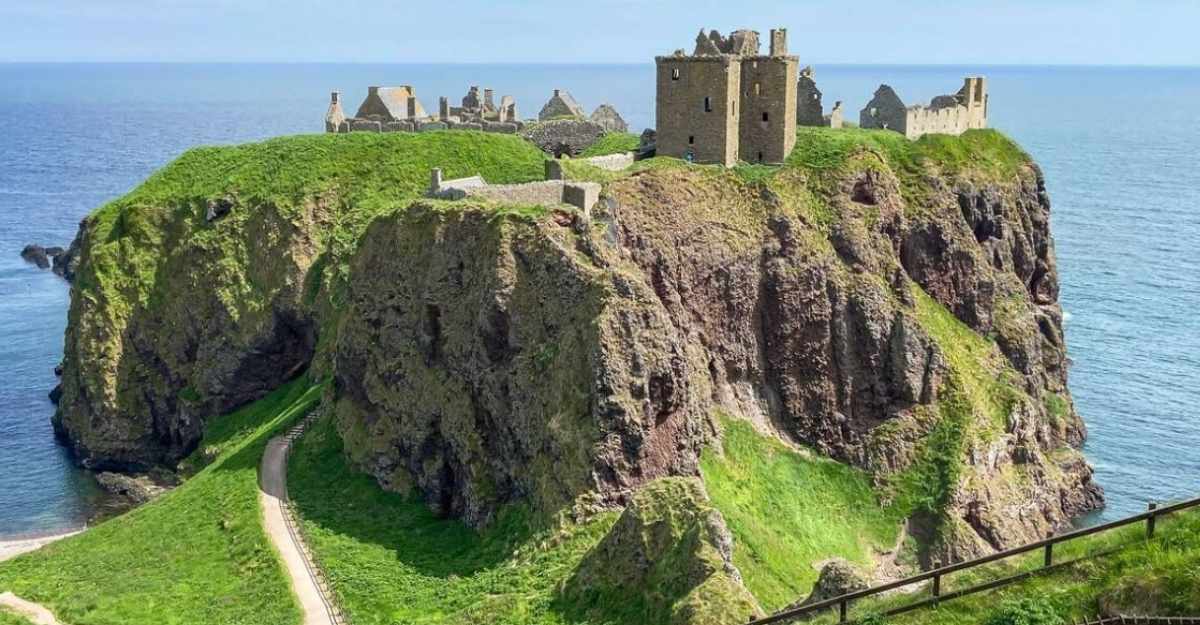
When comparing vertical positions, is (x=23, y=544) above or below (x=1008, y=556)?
below

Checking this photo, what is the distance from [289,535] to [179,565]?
517 centimetres

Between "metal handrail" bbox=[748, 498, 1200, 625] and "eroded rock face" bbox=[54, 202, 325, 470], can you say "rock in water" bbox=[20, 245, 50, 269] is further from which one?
"metal handrail" bbox=[748, 498, 1200, 625]

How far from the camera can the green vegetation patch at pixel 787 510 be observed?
182 feet

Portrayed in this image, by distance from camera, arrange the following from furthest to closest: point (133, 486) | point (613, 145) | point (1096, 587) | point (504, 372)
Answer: point (613, 145)
point (133, 486)
point (504, 372)
point (1096, 587)

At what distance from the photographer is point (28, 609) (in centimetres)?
5244

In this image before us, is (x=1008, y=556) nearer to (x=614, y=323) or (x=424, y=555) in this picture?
(x=614, y=323)

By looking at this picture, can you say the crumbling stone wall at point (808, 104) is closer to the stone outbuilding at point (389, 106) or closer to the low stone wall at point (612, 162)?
the low stone wall at point (612, 162)

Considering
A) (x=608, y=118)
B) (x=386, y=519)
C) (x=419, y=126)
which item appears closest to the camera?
(x=386, y=519)

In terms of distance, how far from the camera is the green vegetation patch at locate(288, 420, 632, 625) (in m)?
46.5

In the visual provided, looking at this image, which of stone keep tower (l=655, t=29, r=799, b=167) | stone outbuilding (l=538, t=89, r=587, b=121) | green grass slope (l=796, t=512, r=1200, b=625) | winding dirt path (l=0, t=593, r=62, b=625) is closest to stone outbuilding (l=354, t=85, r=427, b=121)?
stone outbuilding (l=538, t=89, r=587, b=121)

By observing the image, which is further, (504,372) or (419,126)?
(419,126)

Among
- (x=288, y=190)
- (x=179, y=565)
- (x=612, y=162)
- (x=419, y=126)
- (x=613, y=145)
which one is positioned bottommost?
(x=179, y=565)

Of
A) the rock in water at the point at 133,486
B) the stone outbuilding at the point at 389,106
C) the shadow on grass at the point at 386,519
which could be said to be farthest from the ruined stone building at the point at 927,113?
the rock in water at the point at 133,486

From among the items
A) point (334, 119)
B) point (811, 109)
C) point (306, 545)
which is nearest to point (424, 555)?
point (306, 545)
